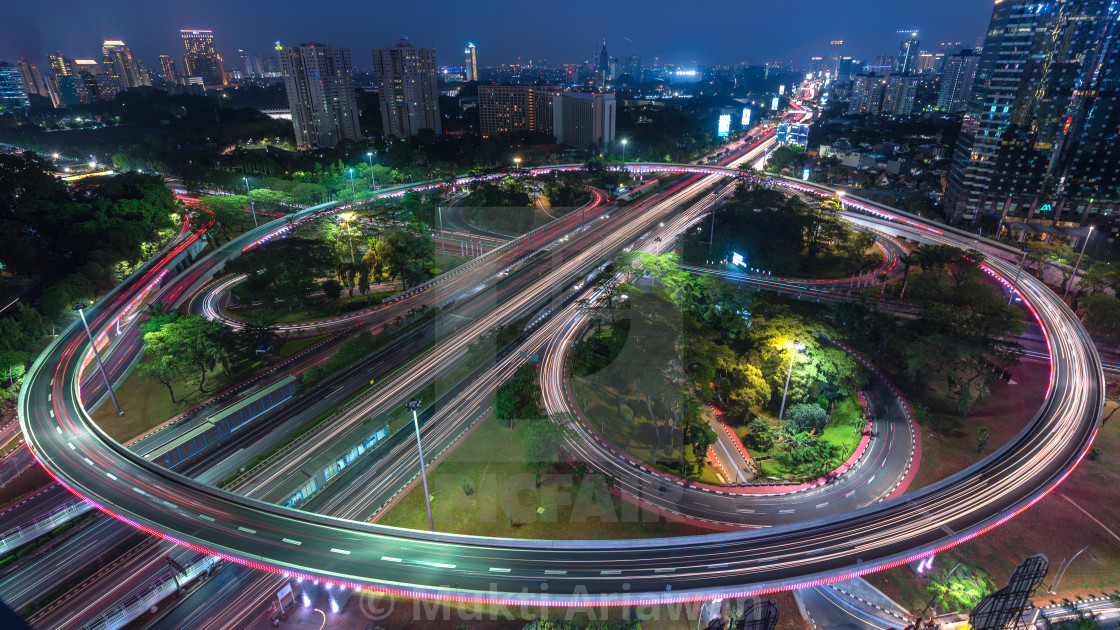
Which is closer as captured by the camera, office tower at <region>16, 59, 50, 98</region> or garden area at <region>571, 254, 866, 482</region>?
garden area at <region>571, 254, 866, 482</region>

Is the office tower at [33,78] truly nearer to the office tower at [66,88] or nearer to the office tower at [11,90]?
the office tower at [66,88]

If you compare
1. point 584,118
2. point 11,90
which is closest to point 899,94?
point 584,118

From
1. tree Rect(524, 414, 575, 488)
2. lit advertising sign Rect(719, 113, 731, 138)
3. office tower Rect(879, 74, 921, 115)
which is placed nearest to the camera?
tree Rect(524, 414, 575, 488)

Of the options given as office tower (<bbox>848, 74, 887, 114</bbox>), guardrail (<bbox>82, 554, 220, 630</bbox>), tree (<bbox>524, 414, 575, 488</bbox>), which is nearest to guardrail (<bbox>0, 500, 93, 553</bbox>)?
guardrail (<bbox>82, 554, 220, 630</bbox>)

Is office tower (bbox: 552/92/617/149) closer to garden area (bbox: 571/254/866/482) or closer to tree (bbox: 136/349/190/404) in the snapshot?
garden area (bbox: 571/254/866/482)

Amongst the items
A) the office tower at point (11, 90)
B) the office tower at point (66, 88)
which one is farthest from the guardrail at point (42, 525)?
the office tower at point (66, 88)

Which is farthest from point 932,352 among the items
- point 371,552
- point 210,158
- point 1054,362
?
point 210,158

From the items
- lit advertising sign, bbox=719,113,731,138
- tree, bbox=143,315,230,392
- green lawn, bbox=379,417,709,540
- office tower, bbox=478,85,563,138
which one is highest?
office tower, bbox=478,85,563,138
